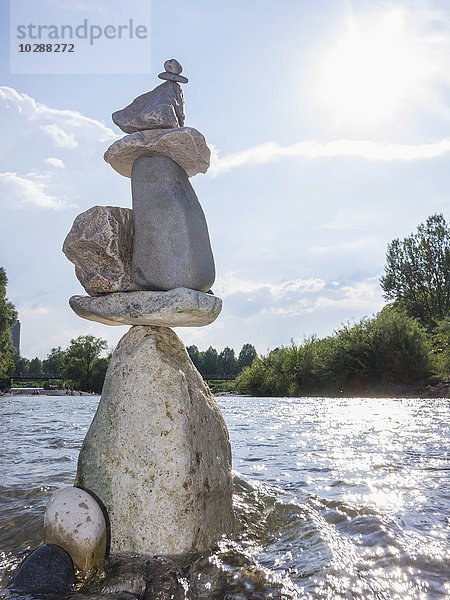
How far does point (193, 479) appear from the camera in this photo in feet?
11.9

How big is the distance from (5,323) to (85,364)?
34.3 meters

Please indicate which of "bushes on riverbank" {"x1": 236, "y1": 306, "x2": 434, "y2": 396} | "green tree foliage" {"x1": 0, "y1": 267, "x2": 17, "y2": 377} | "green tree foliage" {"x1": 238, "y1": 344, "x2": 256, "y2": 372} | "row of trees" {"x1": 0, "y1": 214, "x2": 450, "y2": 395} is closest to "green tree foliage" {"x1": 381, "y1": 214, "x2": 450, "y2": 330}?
"row of trees" {"x1": 0, "y1": 214, "x2": 450, "y2": 395}

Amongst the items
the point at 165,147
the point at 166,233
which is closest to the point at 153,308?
the point at 166,233

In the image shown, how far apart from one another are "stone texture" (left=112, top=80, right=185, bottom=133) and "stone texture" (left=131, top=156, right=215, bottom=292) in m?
0.36

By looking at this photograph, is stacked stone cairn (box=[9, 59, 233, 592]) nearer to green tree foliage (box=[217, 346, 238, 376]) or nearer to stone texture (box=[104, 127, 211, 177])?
stone texture (box=[104, 127, 211, 177])

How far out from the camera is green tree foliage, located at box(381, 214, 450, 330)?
43.4 meters

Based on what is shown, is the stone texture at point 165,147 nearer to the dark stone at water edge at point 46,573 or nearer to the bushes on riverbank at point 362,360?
the dark stone at water edge at point 46,573

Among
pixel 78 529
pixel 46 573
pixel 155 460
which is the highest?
pixel 155 460

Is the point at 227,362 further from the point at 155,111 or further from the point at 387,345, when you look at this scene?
the point at 155,111

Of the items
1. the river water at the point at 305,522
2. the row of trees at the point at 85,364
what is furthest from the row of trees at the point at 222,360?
the river water at the point at 305,522

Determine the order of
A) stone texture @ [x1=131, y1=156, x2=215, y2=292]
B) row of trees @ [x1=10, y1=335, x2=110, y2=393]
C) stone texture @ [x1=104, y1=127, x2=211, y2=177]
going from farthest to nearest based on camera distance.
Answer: row of trees @ [x1=10, y1=335, x2=110, y2=393] < stone texture @ [x1=104, y1=127, x2=211, y2=177] < stone texture @ [x1=131, y1=156, x2=215, y2=292]

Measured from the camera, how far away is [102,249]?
4.28 metres

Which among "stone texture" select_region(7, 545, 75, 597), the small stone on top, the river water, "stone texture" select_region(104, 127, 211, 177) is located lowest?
the river water

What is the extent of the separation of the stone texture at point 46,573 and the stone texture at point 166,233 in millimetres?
2210
